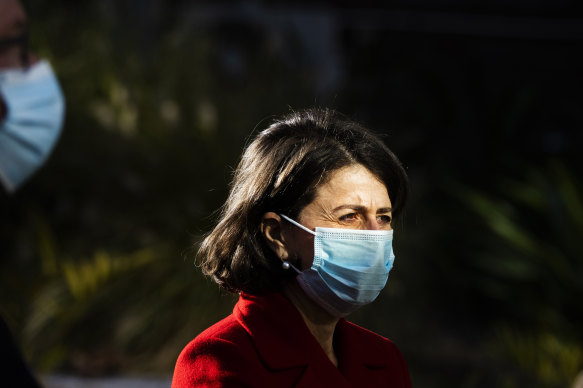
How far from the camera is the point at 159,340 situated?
17.2ft

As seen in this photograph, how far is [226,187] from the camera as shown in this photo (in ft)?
17.8

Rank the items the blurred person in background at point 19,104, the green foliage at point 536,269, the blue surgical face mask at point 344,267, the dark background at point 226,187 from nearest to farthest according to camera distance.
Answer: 1. the blue surgical face mask at point 344,267
2. the blurred person in background at point 19,104
3. the dark background at point 226,187
4. the green foliage at point 536,269

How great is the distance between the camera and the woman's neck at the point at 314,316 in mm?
1727

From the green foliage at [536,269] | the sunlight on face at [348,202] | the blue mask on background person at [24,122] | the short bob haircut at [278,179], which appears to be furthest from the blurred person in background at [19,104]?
the green foliage at [536,269]

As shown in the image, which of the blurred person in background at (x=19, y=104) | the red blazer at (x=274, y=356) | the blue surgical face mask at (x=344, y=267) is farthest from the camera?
the blurred person in background at (x=19, y=104)

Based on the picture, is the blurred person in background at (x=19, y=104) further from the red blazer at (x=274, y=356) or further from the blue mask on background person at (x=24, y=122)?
the red blazer at (x=274, y=356)

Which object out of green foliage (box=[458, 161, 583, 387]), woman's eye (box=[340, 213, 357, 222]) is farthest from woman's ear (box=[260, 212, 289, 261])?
green foliage (box=[458, 161, 583, 387])

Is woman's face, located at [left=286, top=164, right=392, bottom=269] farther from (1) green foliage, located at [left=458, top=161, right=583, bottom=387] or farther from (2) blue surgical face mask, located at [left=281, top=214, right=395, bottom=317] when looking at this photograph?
(1) green foliage, located at [left=458, top=161, right=583, bottom=387]

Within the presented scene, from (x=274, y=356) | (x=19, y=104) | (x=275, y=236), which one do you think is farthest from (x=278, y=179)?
(x=19, y=104)

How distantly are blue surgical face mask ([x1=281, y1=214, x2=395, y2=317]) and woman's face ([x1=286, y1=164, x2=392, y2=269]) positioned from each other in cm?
2

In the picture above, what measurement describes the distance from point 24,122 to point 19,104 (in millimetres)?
72

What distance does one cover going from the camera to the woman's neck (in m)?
1.73

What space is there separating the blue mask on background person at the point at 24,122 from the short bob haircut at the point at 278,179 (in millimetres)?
1467

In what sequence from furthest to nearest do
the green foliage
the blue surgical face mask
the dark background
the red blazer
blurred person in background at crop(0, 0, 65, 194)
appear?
the green foliage
the dark background
blurred person in background at crop(0, 0, 65, 194)
the blue surgical face mask
the red blazer
